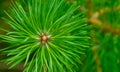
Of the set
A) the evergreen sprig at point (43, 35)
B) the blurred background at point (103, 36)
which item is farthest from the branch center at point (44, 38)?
the blurred background at point (103, 36)

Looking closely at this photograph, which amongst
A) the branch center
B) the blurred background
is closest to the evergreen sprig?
the branch center

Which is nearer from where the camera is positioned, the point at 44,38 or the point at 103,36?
the point at 44,38

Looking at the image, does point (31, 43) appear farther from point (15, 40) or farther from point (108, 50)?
point (108, 50)

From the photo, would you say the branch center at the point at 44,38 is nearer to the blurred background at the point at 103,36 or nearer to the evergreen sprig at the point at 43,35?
the evergreen sprig at the point at 43,35

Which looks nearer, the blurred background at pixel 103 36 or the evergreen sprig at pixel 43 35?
the evergreen sprig at pixel 43 35

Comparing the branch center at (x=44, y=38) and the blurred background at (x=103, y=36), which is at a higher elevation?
the branch center at (x=44, y=38)

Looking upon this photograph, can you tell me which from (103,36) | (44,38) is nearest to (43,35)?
(44,38)

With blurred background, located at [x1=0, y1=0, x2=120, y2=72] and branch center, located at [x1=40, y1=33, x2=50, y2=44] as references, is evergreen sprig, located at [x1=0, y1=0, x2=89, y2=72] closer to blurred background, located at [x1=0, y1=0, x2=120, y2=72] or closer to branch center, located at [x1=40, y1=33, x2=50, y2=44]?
branch center, located at [x1=40, y1=33, x2=50, y2=44]

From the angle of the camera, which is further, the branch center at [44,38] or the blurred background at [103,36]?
the blurred background at [103,36]

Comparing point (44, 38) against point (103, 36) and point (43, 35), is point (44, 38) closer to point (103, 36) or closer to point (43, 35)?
point (43, 35)

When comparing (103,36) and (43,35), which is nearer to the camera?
(43,35)
